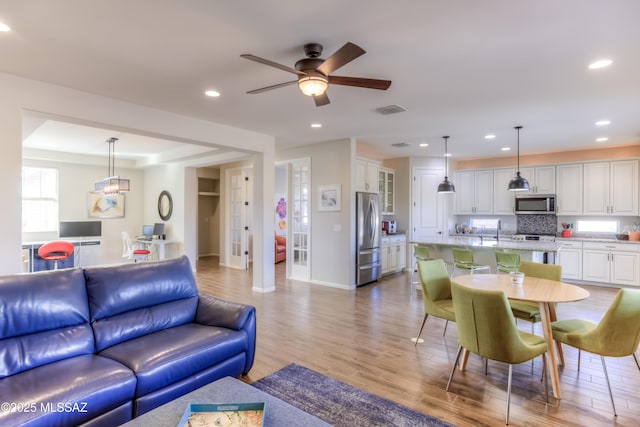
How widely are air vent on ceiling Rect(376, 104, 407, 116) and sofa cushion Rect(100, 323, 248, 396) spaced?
10.3ft

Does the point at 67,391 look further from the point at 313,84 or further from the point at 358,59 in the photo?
the point at 358,59

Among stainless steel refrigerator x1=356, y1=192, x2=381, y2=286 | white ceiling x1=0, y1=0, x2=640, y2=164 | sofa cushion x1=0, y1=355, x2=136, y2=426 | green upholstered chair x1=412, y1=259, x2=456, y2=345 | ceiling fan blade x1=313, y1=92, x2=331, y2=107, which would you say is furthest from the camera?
stainless steel refrigerator x1=356, y1=192, x2=381, y2=286

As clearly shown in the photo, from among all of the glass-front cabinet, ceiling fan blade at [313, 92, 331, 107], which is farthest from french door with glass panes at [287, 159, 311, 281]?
ceiling fan blade at [313, 92, 331, 107]

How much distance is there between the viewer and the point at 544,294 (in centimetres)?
272

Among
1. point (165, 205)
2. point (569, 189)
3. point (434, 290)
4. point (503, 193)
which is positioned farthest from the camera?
point (165, 205)

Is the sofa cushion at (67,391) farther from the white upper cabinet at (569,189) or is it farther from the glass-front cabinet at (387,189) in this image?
the white upper cabinet at (569,189)

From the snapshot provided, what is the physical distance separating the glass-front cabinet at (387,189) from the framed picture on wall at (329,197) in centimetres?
178

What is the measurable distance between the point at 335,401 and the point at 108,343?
171cm

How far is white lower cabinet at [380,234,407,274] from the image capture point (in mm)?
7191

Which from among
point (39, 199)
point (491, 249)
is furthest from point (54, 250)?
point (491, 249)

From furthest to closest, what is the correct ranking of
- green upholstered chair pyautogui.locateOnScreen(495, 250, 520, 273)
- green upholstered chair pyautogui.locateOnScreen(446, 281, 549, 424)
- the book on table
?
green upholstered chair pyautogui.locateOnScreen(495, 250, 520, 273)
green upholstered chair pyautogui.locateOnScreen(446, 281, 549, 424)
the book on table

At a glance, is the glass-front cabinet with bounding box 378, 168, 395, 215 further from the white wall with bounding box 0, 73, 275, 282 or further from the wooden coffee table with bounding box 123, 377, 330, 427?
the wooden coffee table with bounding box 123, 377, 330, 427

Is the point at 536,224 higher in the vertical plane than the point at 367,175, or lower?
lower

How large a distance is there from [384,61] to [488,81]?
1201 mm
